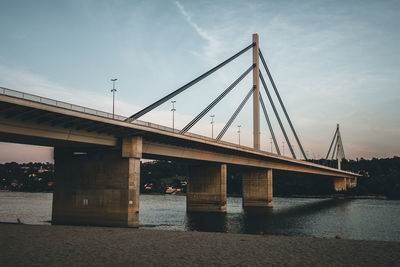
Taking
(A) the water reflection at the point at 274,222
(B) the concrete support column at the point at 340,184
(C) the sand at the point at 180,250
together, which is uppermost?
(B) the concrete support column at the point at 340,184

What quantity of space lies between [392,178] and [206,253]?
153901 millimetres

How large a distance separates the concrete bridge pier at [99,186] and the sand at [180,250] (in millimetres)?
12226

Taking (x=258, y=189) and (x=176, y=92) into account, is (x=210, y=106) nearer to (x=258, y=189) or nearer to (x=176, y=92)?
(x=176, y=92)

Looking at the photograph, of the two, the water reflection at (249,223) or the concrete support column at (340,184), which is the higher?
the concrete support column at (340,184)

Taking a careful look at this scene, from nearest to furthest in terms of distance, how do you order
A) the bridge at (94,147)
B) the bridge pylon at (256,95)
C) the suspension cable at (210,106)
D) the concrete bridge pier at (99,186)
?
the bridge at (94,147) → the concrete bridge pier at (99,186) → the suspension cable at (210,106) → the bridge pylon at (256,95)

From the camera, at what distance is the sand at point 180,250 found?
15.8m

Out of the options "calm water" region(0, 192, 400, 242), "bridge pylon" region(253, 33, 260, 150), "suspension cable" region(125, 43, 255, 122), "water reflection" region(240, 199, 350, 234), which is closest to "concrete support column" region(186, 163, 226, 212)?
"calm water" region(0, 192, 400, 242)

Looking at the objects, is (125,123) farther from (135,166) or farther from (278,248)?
(278,248)

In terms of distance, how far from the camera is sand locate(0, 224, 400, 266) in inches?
620

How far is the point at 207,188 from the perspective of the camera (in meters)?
64.9

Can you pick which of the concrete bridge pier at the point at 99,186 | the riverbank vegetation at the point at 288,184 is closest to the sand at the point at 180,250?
the concrete bridge pier at the point at 99,186

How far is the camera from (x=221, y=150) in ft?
198

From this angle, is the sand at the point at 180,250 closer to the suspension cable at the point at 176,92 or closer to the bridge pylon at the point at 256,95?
the suspension cable at the point at 176,92

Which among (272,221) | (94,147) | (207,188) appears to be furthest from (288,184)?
(94,147)
